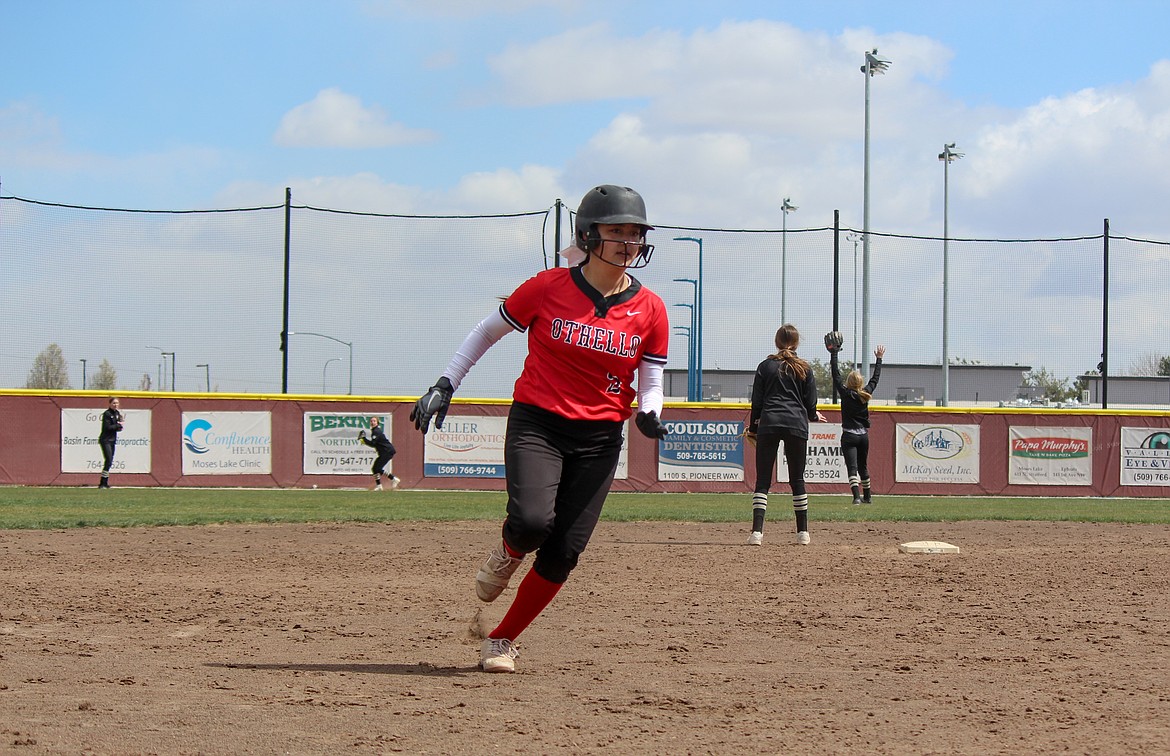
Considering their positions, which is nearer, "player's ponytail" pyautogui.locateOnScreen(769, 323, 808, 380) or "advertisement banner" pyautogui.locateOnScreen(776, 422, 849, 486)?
"player's ponytail" pyautogui.locateOnScreen(769, 323, 808, 380)

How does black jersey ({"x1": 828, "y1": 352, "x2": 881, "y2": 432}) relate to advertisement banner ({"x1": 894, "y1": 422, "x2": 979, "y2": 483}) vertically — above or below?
above

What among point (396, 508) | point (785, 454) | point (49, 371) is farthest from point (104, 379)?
point (785, 454)

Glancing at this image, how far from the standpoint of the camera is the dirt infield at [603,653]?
4.03m

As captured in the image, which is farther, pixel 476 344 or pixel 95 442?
pixel 95 442

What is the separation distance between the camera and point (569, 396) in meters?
5.17

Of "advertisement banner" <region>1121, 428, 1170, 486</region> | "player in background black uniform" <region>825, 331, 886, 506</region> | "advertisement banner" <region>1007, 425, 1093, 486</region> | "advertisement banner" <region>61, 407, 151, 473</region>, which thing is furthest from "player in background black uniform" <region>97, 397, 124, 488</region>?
"advertisement banner" <region>1121, 428, 1170, 486</region>

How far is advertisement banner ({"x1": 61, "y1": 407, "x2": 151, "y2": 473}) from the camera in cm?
2261

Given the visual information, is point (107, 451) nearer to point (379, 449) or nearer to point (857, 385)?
point (379, 449)

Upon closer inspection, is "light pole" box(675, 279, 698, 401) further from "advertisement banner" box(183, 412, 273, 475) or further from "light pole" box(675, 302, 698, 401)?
"advertisement banner" box(183, 412, 273, 475)

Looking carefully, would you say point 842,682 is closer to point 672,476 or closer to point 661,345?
point 661,345

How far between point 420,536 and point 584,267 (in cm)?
682

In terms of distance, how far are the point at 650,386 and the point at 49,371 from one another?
19.9 meters

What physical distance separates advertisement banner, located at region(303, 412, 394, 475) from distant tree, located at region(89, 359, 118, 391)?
3.75 meters

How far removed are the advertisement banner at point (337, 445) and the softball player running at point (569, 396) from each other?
707 inches
